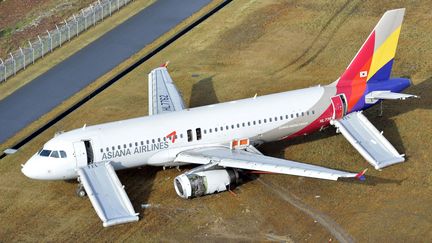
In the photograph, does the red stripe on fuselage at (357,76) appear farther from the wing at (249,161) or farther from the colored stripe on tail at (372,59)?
the wing at (249,161)

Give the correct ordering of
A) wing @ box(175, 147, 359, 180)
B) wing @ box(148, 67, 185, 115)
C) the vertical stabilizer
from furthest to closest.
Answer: wing @ box(148, 67, 185, 115)
the vertical stabilizer
wing @ box(175, 147, 359, 180)

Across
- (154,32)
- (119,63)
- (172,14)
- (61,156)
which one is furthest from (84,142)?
(172,14)

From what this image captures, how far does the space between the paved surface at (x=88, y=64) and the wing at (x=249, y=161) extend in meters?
19.1

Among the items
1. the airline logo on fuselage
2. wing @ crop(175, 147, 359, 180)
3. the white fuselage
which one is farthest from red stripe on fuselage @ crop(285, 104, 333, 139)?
the airline logo on fuselage

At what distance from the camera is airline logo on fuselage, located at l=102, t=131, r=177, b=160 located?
49.5 meters

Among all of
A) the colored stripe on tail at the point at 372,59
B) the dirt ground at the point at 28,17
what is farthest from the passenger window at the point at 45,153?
the dirt ground at the point at 28,17

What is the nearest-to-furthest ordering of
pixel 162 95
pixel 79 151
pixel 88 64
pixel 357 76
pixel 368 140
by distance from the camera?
pixel 79 151 → pixel 368 140 → pixel 357 76 → pixel 162 95 → pixel 88 64

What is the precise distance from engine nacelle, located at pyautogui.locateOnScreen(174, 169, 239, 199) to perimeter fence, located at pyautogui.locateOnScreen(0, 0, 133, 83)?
30.0m

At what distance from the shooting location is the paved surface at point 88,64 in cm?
6525

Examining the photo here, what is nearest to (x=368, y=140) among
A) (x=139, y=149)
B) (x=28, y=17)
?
(x=139, y=149)

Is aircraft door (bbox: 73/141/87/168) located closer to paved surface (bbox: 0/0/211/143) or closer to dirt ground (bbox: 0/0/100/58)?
paved surface (bbox: 0/0/211/143)

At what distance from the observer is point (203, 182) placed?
4897 cm

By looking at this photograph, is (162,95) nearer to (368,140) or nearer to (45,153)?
(45,153)

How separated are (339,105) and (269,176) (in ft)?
25.3
